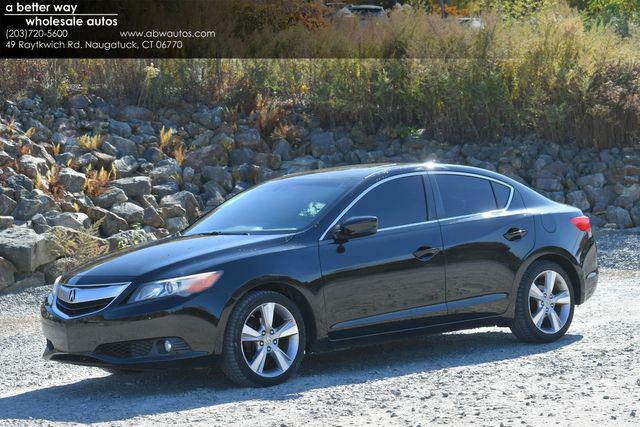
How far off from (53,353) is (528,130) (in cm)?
1399

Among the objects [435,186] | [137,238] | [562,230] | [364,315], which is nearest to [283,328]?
[364,315]

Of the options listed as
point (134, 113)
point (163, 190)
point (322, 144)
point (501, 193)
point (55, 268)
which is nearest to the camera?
point (501, 193)

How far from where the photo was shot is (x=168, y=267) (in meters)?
8.23

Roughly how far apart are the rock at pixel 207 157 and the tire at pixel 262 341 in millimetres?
10860

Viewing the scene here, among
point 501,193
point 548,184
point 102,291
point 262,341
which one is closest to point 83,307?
point 102,291

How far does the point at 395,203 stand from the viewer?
30.8 feet

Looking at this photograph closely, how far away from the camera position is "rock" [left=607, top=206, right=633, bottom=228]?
18969mm

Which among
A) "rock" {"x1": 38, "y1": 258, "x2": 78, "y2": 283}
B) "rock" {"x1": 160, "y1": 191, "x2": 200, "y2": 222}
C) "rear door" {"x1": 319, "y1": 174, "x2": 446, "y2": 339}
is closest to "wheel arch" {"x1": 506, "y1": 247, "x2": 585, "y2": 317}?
"rear door" {"x1": 319, "y1": 174, "x2": 446, "y2": 339}

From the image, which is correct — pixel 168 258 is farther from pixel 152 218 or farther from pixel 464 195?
pixel 152 218

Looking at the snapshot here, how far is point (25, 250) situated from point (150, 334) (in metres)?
6.78

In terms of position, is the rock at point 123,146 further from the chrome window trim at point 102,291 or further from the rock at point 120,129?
the chrome window trim at point 102,291

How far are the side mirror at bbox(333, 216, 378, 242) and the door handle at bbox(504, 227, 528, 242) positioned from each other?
1432 millimetres

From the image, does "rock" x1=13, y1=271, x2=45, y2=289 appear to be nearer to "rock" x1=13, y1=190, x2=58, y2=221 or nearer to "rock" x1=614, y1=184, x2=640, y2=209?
"rock" x1=13, y1=190, x2=58, y2=221

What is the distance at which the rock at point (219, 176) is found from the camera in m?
18.7
